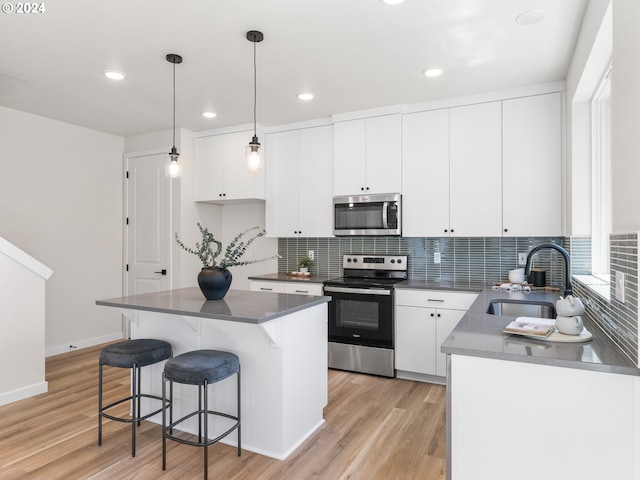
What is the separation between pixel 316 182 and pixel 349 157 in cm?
47

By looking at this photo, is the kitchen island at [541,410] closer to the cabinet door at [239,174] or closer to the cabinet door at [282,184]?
the cabinet door at [282,184]

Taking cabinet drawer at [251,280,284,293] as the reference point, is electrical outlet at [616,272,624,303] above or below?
above

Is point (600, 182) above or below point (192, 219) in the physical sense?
above

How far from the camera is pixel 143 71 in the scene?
3.05 meters

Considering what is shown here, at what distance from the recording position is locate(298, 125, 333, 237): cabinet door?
425 cm

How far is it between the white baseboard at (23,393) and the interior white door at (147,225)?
5.05 feet

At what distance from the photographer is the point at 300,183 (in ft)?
14.5

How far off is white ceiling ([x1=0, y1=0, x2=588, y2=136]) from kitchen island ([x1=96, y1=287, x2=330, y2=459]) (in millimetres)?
1641

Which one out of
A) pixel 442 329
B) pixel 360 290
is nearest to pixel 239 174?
pixel 360 290

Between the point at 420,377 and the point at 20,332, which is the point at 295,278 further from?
the point at 20,332

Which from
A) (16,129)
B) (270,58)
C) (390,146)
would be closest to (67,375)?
(16,129)

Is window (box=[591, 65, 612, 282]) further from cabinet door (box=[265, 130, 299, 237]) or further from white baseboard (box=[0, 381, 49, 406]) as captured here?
white baseboard (box=[0, 381, 49, 406])

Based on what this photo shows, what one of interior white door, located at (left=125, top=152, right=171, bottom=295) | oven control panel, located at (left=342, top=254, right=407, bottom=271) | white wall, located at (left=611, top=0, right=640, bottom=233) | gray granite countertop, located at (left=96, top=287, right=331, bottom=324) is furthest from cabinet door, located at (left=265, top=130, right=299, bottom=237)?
white wall, located at (left=611, top=0, right=640, bottom=233)

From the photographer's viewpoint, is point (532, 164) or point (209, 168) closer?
point (532, 164)
